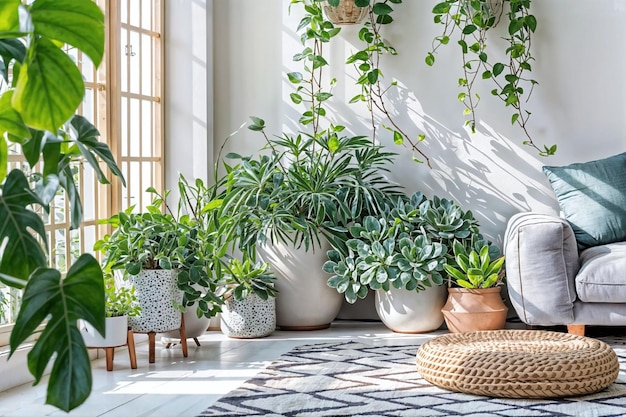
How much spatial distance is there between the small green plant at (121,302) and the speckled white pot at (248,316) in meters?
0.70

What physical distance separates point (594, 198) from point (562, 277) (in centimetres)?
58

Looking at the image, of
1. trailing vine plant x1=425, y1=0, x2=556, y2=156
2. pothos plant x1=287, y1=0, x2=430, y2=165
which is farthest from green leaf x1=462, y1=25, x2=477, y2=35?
pothos plant x1=287, y1=0, x2=430, y2=165

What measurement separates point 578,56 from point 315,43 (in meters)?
1.39

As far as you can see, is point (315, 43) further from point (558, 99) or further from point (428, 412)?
point (428, 412)

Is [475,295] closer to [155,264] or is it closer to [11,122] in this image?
[155,264]

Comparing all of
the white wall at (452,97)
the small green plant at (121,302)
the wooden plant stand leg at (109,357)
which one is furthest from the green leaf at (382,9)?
the wooden plant stand leg at (109,357)

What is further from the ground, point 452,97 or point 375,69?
point 375,69

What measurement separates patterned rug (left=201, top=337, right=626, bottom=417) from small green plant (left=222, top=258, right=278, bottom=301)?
2.17 feet

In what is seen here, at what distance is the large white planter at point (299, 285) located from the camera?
175 inches

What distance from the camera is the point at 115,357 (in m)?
3.89

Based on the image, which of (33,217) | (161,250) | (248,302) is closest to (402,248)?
(248,302)

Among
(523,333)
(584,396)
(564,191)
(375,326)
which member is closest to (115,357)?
(375,326)

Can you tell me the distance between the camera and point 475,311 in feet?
13.5

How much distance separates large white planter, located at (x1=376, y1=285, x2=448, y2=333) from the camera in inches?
168
